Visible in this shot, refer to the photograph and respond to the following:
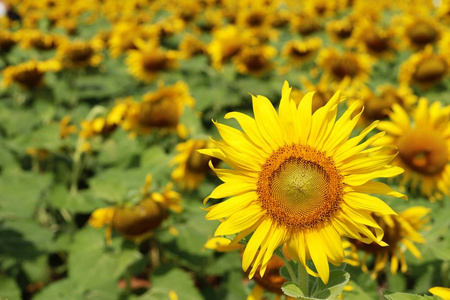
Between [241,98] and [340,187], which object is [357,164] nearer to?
[340,187]

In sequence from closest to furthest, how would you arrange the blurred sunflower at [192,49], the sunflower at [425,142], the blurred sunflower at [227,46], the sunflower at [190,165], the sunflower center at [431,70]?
1. the sunflower at [425,142]
2. the sunflower at [190,165]
3. the sunflower center at [431,70]
4. the blurred sunflower at [227,46]
5. the blurred sunflower at [192,49]

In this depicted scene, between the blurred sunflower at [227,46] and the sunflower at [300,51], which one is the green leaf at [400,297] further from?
the sunflower at [300,51]

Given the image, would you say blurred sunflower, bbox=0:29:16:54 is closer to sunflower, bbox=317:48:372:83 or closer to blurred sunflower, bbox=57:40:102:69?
blurred sunflower, bbox=57:40:102:69

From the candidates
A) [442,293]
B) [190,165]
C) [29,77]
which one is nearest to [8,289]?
[190,165]

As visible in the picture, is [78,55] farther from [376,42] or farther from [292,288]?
[292,288]

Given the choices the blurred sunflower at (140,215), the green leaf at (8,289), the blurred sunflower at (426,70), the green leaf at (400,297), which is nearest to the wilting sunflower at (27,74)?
the green leaf at (8,289)

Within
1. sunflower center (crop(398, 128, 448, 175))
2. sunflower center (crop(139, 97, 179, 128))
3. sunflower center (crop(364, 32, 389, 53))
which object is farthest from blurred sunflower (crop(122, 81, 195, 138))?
sunflower center (crop(364, 32, 389, 53))
